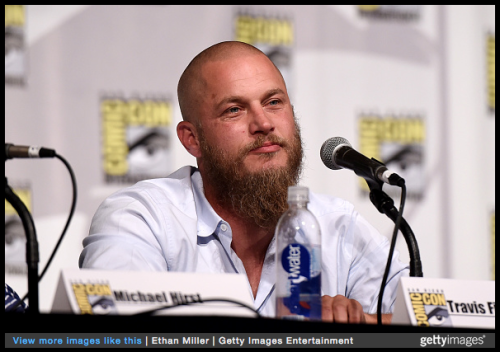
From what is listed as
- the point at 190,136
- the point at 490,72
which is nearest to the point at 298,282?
the point at 190,136

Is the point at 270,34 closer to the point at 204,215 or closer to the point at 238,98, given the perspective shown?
the point at 238,98

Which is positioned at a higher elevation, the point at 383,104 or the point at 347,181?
the point at 383,104

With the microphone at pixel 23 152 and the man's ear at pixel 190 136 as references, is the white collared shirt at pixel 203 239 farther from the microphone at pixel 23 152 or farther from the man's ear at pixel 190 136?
the microphone at pixel 23 152

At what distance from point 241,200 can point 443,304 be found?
36.0 inches

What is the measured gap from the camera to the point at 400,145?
3303mm

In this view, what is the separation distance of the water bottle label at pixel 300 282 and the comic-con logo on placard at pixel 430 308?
0.64 ft

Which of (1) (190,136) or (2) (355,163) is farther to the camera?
(1) (190,136)

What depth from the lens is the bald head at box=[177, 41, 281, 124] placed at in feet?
6.71

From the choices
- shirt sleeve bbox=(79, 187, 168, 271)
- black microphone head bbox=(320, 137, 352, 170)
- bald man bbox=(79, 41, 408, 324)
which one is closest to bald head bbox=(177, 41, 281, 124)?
bald man bbox=(79, 41, 408, 324)

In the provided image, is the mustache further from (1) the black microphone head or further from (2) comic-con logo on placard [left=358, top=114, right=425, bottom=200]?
(2) comic-con logo on placard [left=358, top=114, right=425, bottom=200]

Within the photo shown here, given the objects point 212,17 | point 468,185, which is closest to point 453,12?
point 468,185

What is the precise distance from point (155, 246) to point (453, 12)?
2518mm

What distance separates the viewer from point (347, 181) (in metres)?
3.13

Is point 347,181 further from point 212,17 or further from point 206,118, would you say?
point 206,118
